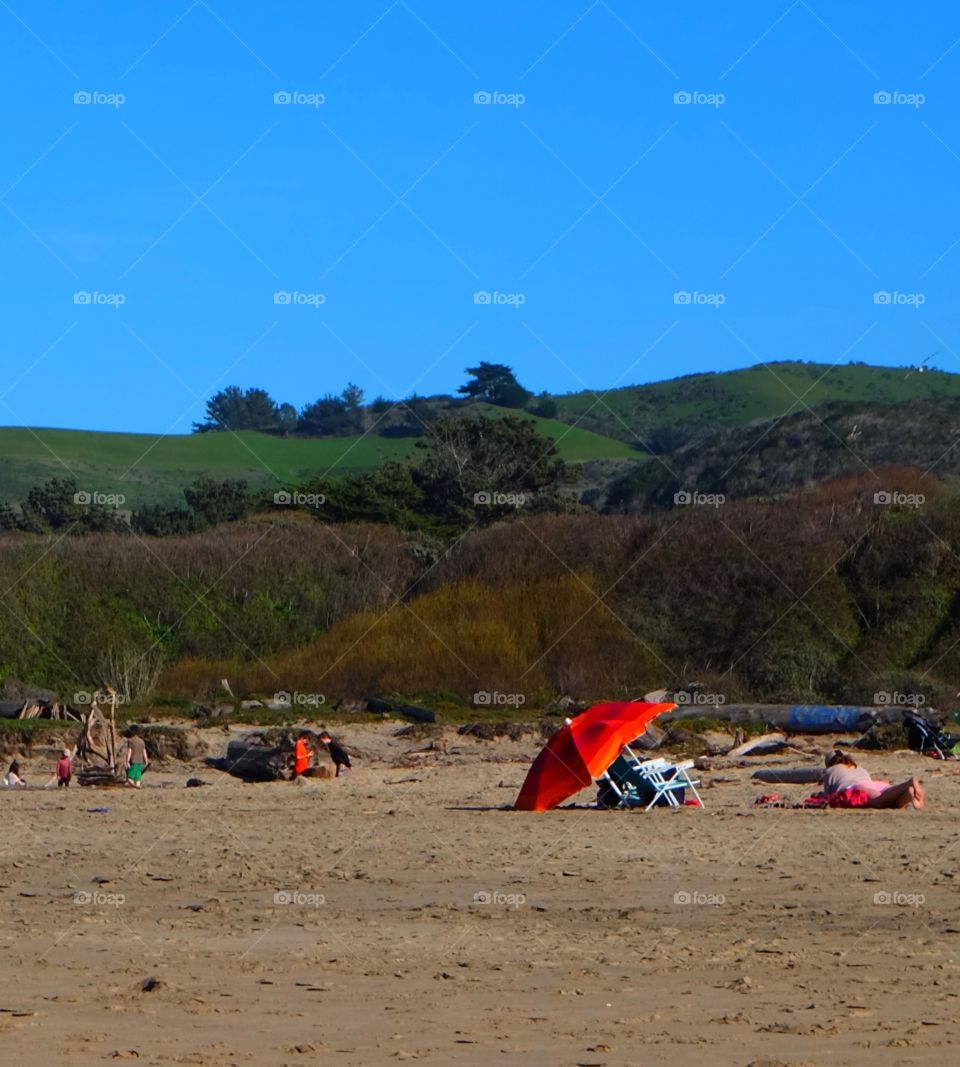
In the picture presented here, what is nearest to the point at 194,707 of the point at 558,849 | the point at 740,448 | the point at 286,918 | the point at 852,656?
A: the point at 852,656

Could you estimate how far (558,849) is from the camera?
47.6ft

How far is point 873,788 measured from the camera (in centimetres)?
1656

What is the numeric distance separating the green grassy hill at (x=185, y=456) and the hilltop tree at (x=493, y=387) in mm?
4092

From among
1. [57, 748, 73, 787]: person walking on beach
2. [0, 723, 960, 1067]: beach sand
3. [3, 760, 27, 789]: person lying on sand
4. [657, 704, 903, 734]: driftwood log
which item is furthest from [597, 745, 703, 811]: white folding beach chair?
[3, 760, 27, 789]: person lying on sand

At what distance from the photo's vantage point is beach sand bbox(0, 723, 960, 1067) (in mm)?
8414

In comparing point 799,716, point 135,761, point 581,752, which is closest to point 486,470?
point 799,716

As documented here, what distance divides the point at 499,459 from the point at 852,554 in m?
19.9

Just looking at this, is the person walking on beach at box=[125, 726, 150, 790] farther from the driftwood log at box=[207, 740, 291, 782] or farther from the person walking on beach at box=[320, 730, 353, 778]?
the person walking on beach at box=[320, 730, 353, 778]

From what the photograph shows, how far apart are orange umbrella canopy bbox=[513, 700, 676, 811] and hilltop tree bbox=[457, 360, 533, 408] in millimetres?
74578

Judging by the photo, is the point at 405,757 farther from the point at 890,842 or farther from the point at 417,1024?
the point at 417,1024

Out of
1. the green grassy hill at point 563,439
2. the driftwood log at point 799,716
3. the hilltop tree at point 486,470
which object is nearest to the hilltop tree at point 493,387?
the green grassy hill at point 563,439

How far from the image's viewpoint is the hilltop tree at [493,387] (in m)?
91.5

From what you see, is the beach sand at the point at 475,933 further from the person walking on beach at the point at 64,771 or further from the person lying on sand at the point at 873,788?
the person walking on beach at the point at 64,771

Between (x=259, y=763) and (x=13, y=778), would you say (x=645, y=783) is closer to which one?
(x=259, y=763)
